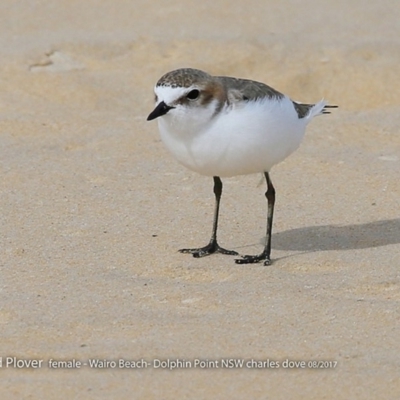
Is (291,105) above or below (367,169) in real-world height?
above

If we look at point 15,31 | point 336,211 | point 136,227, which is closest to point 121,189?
point 136,227

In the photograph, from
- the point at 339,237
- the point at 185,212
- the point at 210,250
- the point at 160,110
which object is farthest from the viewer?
the point at 185,212

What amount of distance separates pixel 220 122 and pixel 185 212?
1.26 m

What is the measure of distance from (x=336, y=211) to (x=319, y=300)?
1.46 m

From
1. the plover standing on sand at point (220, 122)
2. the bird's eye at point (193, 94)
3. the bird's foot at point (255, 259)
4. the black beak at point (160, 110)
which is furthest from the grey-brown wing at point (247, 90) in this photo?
the bird's foot at point (255, 259)

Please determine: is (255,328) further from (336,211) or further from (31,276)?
(336,211)

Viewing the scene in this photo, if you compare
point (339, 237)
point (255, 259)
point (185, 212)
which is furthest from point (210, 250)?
point (339, 237)

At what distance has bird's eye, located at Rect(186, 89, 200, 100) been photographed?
496 centimetres

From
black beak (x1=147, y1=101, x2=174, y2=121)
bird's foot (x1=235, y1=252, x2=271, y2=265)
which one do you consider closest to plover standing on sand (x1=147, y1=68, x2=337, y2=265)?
black beak (x1=147, y1=101, x2=174, y2=121)

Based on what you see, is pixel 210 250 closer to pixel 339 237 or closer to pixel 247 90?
pixel 339 237

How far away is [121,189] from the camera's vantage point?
21.4 ft

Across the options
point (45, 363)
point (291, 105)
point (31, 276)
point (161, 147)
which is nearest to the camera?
point (45, 363)

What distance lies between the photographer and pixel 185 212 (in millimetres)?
6211

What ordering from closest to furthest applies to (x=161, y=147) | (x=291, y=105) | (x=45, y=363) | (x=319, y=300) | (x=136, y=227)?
(x=45, y=363) → (x=319, y=300) → (x=291, y=105) → (x=136, y=227) → (x=161, y=147)
